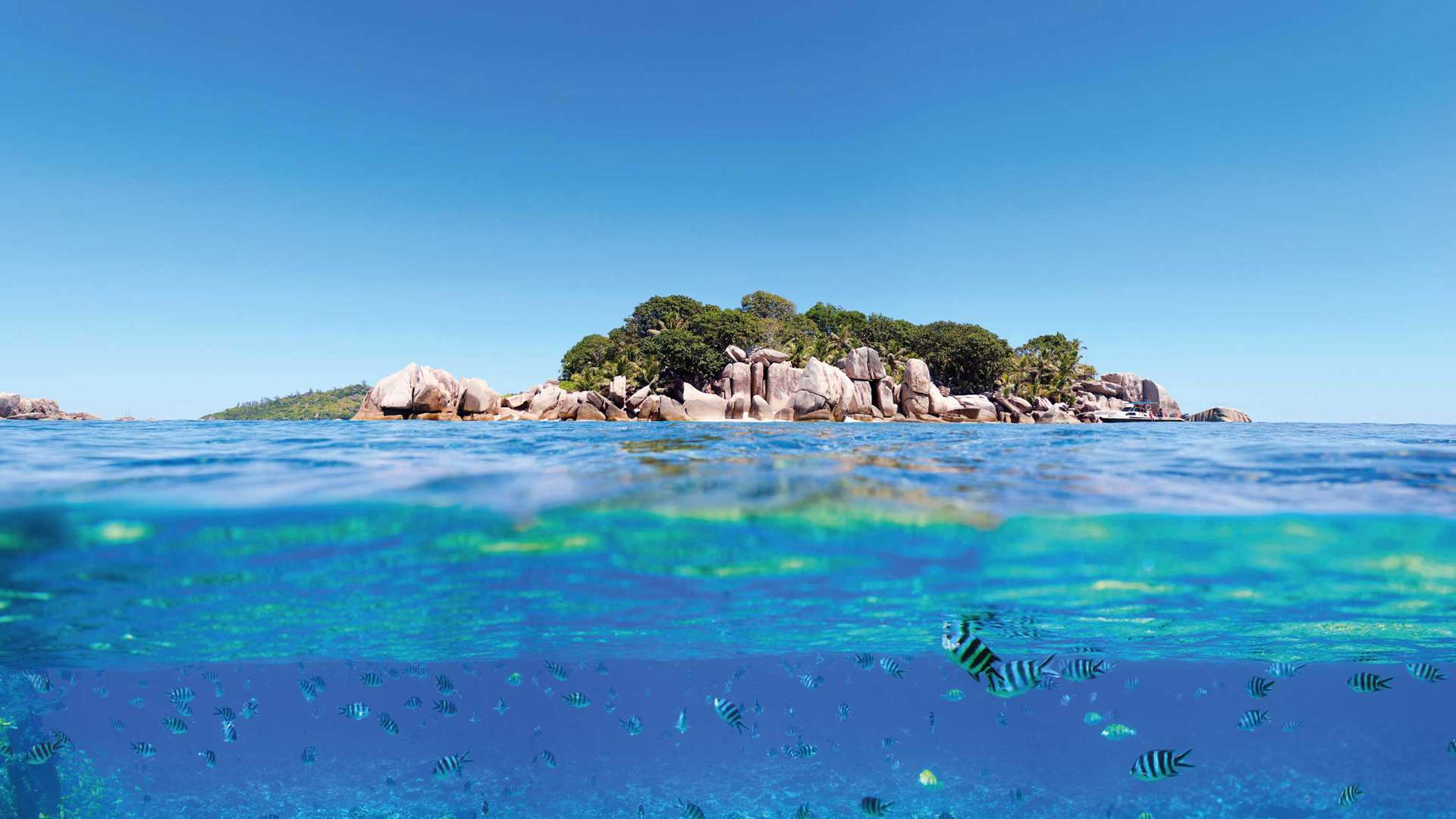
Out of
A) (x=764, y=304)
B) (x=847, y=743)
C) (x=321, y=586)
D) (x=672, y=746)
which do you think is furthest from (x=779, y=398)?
(x=321, y=586)

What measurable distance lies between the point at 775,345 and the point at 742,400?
54.7 ft

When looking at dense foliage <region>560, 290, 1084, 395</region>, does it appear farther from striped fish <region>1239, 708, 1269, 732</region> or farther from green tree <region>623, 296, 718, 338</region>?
striped fish <region>1239, 708, 1269, 732</region>

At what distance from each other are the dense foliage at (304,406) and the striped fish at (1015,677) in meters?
98.5

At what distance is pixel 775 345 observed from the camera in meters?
69.8

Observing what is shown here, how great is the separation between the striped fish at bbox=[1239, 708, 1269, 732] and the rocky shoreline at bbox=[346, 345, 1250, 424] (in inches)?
1724

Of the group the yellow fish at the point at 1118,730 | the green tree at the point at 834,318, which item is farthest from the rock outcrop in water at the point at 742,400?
the yellow fish at the point at 1118,730

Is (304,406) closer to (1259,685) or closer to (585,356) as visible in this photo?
(585,356)

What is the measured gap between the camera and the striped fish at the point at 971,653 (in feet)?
13.9

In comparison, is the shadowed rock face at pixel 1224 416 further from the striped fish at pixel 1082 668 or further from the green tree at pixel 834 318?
the striped fish at pixel 1082 668

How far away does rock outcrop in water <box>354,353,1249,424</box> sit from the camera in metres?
48.8

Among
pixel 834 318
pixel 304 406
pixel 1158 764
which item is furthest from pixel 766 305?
pixel 1158 764

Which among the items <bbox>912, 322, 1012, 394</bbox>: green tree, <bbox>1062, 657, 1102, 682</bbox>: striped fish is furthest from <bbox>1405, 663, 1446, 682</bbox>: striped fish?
<bbox>912, 322, 1012, 394</bbox>: green tree

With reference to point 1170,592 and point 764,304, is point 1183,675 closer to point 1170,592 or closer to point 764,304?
point 1170,592

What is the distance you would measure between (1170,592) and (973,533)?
16.3 feet
